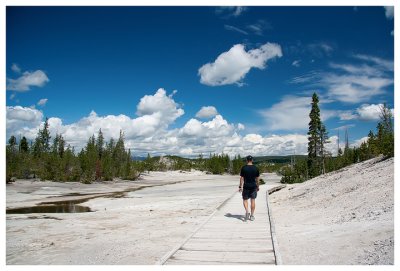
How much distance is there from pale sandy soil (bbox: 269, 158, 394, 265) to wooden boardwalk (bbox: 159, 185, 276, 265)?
29.2 inches

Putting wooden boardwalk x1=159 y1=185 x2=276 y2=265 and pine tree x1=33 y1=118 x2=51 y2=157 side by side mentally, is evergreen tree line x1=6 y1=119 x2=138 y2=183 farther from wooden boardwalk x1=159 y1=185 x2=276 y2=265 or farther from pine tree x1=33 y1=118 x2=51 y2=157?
wooden boardwalk x1=159 y1=185 x2=276 y2=265

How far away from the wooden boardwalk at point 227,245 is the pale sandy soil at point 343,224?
74 cm

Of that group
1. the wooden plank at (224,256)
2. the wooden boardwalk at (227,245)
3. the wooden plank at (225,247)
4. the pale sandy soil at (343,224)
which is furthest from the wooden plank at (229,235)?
the wooden plank at (224,256)

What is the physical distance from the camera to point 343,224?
11617mm

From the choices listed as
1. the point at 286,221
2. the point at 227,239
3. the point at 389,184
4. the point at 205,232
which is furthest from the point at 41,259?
the point at 389,184

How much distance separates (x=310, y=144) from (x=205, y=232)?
4991cm

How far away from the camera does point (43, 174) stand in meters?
60.7

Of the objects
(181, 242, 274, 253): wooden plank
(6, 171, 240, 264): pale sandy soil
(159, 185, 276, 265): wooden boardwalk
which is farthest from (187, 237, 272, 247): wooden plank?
(6, 171, 240, 264): pale sandy soil

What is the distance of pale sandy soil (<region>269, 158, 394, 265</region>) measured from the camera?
8.12 metres

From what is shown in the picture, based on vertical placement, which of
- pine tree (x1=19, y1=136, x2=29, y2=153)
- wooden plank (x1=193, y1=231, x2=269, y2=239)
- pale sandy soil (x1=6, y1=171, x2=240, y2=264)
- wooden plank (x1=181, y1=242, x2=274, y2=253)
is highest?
pine tree (x1=19, y1=136, x2=29, y2=153)

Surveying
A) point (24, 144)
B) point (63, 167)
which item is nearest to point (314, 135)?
point (63, 167)

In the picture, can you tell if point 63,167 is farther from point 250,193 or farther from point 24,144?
point 250,193

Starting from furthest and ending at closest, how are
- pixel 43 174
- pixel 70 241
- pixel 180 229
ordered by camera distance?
pixel 43 174, pixel 180 229, pixel 70 241

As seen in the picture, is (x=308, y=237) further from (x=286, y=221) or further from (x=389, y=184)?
(x=389, y=184)
